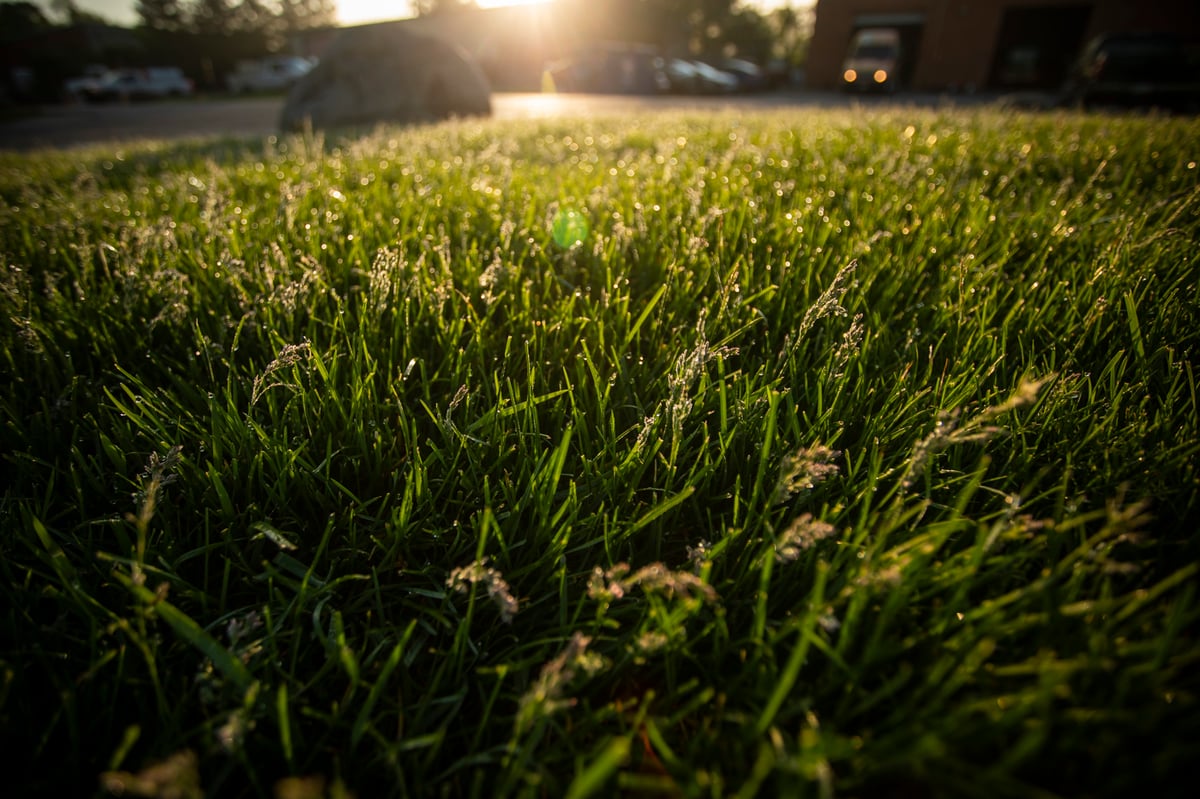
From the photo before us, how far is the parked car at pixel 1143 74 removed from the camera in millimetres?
10039

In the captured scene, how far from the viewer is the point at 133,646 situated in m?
0.89

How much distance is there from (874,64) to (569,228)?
23494 mm

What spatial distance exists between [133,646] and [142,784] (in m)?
0.47

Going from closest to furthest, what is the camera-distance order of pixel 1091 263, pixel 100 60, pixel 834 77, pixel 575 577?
1. pixel 575 577
2. pixel 1091 263
3. pixel 834 77
4. pixel 100 60

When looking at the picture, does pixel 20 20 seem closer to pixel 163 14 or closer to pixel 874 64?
pixel 163 14

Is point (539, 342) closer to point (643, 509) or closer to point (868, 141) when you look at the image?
point (643, 509)

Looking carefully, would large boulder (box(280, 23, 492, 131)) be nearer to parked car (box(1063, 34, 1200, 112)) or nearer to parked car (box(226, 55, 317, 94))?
parked car (box(1063, 34, 1200, 112))

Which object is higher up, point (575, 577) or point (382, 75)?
point (382, 75)

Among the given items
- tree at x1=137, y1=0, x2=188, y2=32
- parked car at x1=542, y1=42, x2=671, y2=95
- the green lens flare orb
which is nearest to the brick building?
parked car at x1=542, y1=42, x2=671, y2=95

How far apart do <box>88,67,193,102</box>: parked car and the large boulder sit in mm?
29468

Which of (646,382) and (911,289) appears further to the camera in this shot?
(911,289)

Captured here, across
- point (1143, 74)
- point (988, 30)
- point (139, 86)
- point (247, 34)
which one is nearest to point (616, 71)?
point (988, 30)

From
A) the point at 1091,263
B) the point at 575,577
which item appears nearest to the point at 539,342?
the point at 575,577

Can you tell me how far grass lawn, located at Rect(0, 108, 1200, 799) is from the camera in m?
0.73
